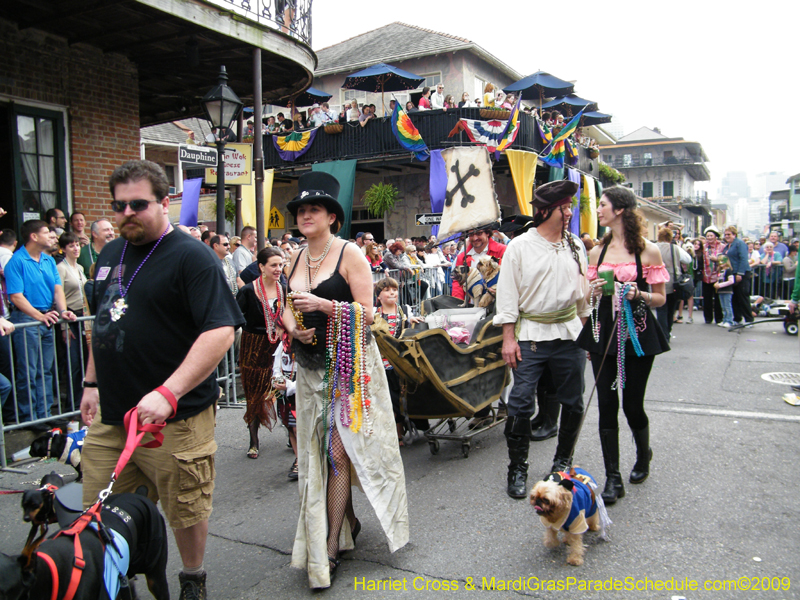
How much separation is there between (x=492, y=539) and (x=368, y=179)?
21.4 metres

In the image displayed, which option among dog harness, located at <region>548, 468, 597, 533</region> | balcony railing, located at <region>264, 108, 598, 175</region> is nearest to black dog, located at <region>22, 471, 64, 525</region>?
dog harness, located at <region>548, 468, 597, 533</region>

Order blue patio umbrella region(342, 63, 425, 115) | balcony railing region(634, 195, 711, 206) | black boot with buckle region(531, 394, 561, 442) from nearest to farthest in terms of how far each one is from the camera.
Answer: black boot with buckle region(531, 394, 561, 442), blue patio umbrella region(342, 63, 425, 115), balcony railing region(634, 195, 711, 206)

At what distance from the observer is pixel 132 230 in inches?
105

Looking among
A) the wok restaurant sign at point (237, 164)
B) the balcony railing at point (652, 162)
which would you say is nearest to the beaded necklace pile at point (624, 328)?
the wok restaurant sign at point (237, 164)

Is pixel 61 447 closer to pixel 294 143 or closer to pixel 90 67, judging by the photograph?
pixel 90 67

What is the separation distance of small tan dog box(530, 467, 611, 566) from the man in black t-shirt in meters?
1.74

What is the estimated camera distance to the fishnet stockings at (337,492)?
3281 millimetres

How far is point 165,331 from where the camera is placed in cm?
267

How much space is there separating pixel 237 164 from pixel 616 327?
6.90 meters

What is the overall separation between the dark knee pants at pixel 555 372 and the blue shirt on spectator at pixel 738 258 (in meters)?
10.2

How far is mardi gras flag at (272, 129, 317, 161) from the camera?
68.1 feet

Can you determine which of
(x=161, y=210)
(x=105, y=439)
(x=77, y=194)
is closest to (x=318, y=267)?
(x=161, y=210)

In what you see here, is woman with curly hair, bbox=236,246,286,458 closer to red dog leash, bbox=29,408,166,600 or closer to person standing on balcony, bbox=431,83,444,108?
red dog leash, bbox=29,408,166,600

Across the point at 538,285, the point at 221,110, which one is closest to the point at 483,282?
the point at 538,285
